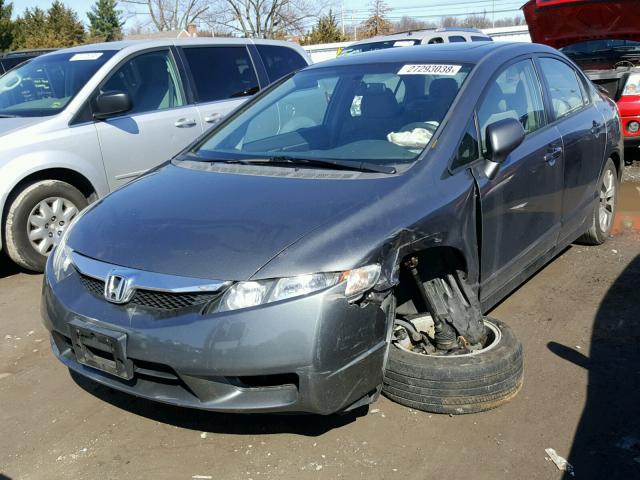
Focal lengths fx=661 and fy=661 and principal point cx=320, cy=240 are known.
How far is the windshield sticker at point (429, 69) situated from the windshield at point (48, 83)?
3164mm


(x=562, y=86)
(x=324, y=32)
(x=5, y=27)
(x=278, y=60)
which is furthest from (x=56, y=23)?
(x=562, y=86)

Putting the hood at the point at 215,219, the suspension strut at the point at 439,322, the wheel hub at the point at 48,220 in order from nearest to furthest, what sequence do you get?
the hood at the point at 215,219, the suspension strut at the point at 439,322, the wheel hub at the point at 48,220

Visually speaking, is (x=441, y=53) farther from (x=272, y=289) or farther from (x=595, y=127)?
(x=272, y=289)

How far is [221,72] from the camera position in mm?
6809

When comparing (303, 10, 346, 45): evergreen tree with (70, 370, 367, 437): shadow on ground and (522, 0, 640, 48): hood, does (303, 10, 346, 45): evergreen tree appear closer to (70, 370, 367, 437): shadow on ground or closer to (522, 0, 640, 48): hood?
(522, 0, 640, 48): hood

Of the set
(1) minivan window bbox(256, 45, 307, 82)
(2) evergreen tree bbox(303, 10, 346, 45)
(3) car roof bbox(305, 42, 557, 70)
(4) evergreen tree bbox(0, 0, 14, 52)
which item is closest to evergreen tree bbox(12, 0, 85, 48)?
(4) evergreen tree bbox(0, 0, 14, 52)

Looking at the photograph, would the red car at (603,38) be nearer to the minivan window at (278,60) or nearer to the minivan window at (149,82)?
the minivan window at (278,60)

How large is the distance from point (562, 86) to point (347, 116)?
71.3 inches

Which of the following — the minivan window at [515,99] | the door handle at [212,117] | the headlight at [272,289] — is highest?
the minivan window at [515,99]

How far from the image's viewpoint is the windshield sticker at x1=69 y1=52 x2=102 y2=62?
602 cm

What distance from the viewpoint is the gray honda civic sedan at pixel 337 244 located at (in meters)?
2.58

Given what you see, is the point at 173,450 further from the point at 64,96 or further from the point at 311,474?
the point at 64,96

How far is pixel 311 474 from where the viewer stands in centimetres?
274

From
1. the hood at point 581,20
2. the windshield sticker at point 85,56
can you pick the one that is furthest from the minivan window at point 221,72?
the hood at point 581,20
